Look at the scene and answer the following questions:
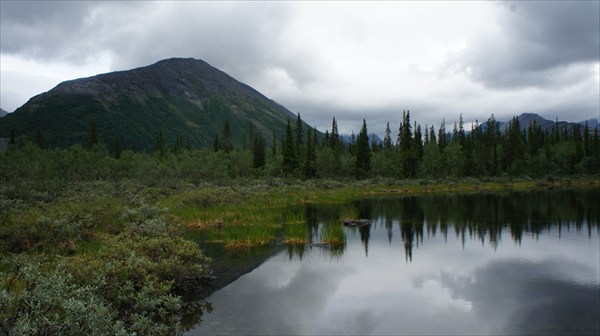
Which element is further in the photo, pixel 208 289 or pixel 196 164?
pixel 196 164

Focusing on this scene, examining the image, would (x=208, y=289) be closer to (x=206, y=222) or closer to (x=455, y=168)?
(x=206, y=222)

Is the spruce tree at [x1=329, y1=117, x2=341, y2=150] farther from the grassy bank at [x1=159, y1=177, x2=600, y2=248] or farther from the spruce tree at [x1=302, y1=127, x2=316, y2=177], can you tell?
the grassy bank at [x1=159, y1=177, x2=600, y2=248]

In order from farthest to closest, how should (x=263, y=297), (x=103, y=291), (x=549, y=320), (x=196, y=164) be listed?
(x=196, y=164) → (x=263, y=297) → (x=549, y=320) → (x=103, y=291)

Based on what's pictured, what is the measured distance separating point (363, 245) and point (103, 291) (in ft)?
55.9

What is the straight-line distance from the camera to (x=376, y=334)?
12570mm

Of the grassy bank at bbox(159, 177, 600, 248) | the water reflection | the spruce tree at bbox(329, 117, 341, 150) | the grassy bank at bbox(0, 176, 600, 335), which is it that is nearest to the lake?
the water reflection

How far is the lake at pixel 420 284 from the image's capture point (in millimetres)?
13266

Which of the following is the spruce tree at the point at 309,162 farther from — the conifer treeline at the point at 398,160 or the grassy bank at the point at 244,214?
the grassy bank at the point at 244,214

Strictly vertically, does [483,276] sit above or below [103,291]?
below

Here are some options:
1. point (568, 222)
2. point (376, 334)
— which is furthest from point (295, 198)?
point (376, 334)

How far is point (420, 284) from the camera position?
1775 centimetres

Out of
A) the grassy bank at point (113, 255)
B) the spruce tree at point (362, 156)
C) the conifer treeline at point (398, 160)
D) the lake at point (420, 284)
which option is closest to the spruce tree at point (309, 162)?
the conifer treeline at point (398, 160)

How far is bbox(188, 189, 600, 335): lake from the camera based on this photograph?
13.3 meters

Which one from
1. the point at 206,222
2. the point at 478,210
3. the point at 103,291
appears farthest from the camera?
the point at 478,210
